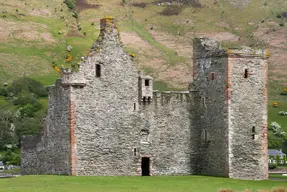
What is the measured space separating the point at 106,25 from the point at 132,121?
21.4 feet

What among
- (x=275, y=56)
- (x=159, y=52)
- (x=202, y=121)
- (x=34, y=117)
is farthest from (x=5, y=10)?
Result: (x=202, y=121)

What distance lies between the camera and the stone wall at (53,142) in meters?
55.0

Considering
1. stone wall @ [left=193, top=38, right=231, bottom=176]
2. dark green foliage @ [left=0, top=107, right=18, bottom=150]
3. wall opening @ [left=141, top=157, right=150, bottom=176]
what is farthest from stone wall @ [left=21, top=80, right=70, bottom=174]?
dark green foliage @ [left=0, top=107, right=18, bottom=150]

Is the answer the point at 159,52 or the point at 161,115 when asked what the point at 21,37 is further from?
the point at 161,115

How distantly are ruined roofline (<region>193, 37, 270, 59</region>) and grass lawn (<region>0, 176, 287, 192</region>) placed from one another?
846 cm

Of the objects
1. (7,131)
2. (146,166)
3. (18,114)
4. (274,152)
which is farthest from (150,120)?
(18,114)

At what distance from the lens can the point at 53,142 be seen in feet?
186

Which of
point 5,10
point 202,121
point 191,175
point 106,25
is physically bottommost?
point 191,175

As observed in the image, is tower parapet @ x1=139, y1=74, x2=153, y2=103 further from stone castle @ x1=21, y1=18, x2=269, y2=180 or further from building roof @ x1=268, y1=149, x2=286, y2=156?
building roof @ x1=268, y1=149, x2=286, y2=156

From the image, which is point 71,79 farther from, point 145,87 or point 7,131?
point 7,131

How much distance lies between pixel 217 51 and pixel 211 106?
12.4 feet

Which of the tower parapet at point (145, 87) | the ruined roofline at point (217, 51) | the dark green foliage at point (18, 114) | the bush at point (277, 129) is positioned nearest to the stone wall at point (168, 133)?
the tower parapet at point (145, 87)

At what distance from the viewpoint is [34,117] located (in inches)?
4825

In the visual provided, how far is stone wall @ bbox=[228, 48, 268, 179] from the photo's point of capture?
190 feet
